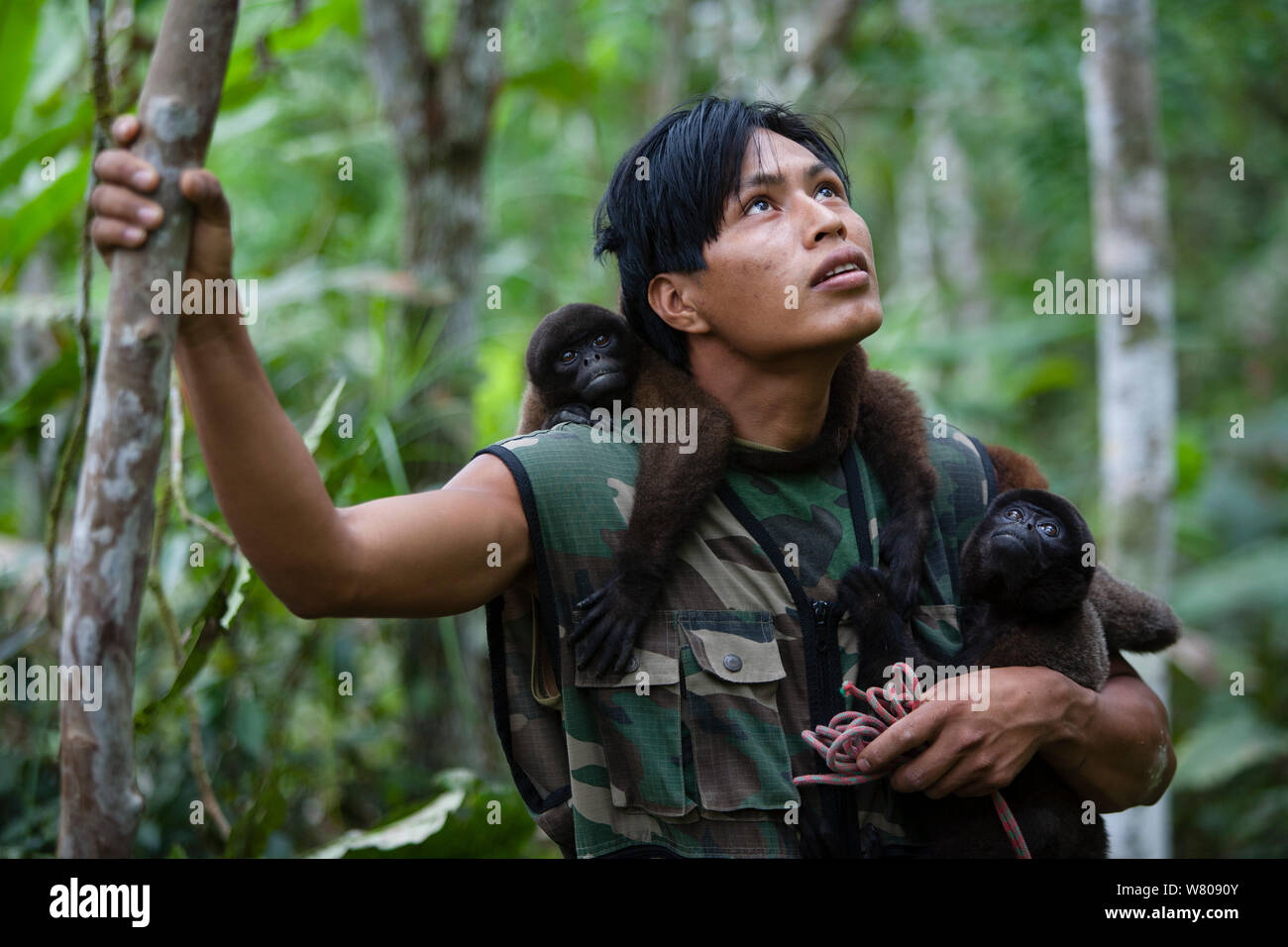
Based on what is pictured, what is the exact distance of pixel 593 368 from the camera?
8.63ft

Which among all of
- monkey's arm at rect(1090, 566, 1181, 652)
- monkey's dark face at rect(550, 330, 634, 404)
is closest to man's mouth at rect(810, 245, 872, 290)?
monkey's dark face at rect(550, 330, 634, 404)

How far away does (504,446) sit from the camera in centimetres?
194

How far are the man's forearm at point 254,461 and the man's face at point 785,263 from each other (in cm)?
86

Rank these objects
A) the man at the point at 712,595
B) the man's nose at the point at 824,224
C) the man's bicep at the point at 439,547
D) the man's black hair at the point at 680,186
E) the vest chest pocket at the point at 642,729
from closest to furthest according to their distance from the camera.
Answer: the man's bicep at the point at 439,547 < the man at the point at 712,595 < the vest chest pocket at the point at 642,729 < the man's nose at the point at 824,224 < the man's black hair at the point at 680,186

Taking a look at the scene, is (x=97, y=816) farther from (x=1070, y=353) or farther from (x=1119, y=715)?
(x=1070, y=353)

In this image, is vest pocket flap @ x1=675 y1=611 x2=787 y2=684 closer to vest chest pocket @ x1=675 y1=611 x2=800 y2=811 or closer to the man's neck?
vest chest pocket @ x1=675 y1=611 x2=800 y2=811

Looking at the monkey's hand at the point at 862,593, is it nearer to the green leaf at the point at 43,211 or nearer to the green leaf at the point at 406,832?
the green leaf at the point at 406,832

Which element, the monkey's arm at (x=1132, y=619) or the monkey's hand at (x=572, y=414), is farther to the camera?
the monkey's hand at (x=572, y=414)

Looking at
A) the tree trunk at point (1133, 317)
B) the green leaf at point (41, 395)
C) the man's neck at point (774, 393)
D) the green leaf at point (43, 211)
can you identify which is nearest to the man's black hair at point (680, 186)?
the man's neck at point (774, 393)

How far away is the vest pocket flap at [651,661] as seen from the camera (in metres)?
1.91

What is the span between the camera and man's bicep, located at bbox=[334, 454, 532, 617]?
Answer: 64.0 inches

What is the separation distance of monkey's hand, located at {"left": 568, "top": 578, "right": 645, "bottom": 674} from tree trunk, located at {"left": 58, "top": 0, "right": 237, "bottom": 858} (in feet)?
2.28

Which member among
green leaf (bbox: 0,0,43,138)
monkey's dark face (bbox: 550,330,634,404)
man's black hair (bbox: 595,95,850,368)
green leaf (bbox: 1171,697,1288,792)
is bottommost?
green leaf (bbox: 1171,697,1288,792)

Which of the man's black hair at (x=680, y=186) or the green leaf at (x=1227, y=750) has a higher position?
the man's black hair at (x=680, y=186)
